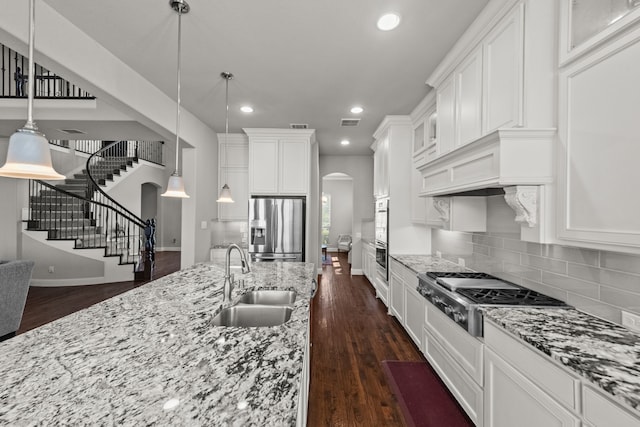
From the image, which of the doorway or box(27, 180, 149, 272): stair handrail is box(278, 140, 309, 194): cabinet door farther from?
the doorway

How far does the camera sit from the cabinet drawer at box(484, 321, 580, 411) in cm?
110

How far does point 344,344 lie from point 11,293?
137 inches

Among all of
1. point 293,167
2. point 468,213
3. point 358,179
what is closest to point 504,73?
point 468,213

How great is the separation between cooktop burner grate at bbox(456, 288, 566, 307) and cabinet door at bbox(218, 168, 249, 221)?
3760 mm

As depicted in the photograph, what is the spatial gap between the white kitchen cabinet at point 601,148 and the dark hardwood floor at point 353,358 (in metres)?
1.68

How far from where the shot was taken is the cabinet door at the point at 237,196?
491cm

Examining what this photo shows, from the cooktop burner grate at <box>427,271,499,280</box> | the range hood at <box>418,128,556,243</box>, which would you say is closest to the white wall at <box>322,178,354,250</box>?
the cooktop burner grate at <box>427,271,499,280</box>

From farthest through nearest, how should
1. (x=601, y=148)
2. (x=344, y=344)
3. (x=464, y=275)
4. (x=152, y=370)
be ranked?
1. (x=344, y=344)
2. (x=464, y=275)
3. (x=601, y=148)
4. (x=152, y=370)

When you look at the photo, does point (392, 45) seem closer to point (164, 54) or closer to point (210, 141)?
point (164, 54)

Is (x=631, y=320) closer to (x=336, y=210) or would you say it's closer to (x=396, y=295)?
(x=396, y=295)

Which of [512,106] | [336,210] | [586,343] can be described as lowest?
[586,343]

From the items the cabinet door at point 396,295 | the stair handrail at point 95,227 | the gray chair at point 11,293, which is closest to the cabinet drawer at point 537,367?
the cabinet door at point 396,295

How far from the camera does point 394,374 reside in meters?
2.53

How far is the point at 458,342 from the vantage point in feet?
6.42
